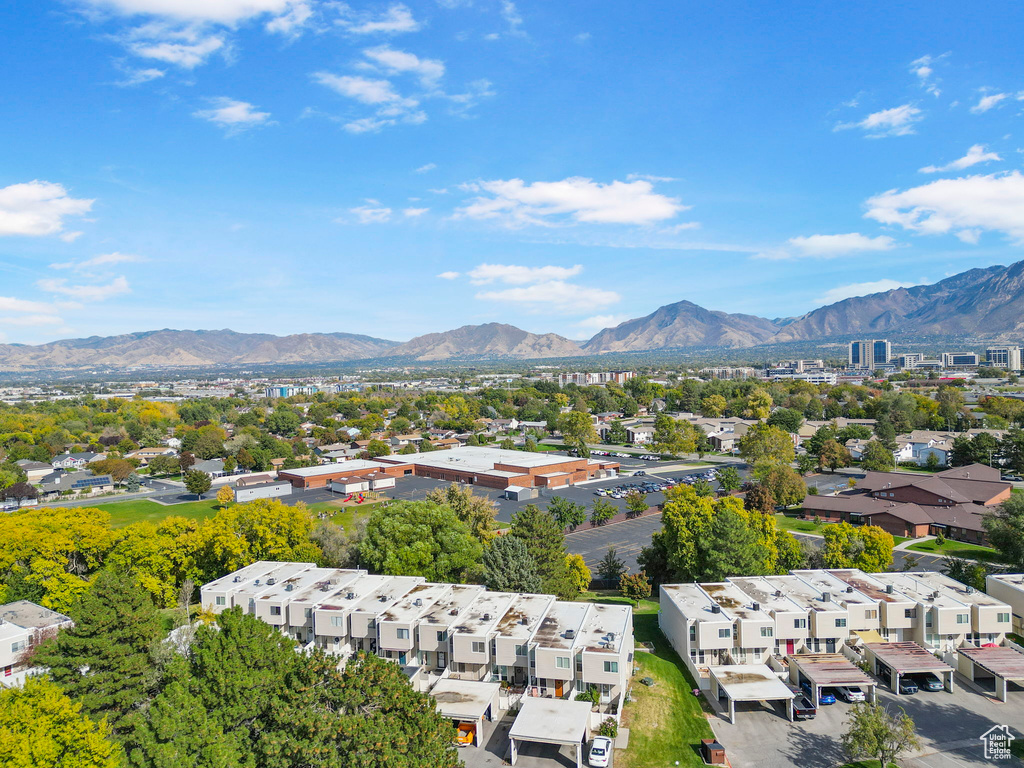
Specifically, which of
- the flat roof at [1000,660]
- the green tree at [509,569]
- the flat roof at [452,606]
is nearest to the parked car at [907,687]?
the flat roof at [1000,660]

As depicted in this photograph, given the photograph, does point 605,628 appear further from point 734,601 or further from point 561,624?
point 734,601

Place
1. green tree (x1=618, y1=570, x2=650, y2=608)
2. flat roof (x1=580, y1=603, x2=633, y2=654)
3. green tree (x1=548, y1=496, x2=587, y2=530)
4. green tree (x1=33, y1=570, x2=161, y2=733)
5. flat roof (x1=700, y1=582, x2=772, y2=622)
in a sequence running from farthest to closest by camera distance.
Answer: green tree (x1=548, y1=496, x2=587, y2=530) < green tree (x1=618, y1=570, x2=650, y2=608) < flat roof (x1=700, y1=582, x2=772, y2=622) < flat roof (x1=580, y1=603, x2=633, y2=654) < green tree (x1=33, y1=570, x2=161, y2=733)

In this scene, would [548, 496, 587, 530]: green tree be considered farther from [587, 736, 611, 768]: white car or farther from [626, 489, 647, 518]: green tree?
[587, 736, 611, 768]: white car

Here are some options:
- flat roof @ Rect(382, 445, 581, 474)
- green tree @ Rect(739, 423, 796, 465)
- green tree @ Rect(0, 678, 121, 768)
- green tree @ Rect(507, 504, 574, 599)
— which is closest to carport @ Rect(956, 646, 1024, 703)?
green tree @ Rect(507, 504, 574, 599)

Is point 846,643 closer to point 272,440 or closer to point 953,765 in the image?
point 953,765

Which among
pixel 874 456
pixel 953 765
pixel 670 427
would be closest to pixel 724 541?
pixel 953 765

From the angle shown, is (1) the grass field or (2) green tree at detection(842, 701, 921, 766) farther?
(1) the grass field

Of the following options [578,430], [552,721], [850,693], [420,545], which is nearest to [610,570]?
[420,545]

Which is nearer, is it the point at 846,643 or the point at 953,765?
the point at 953,765
